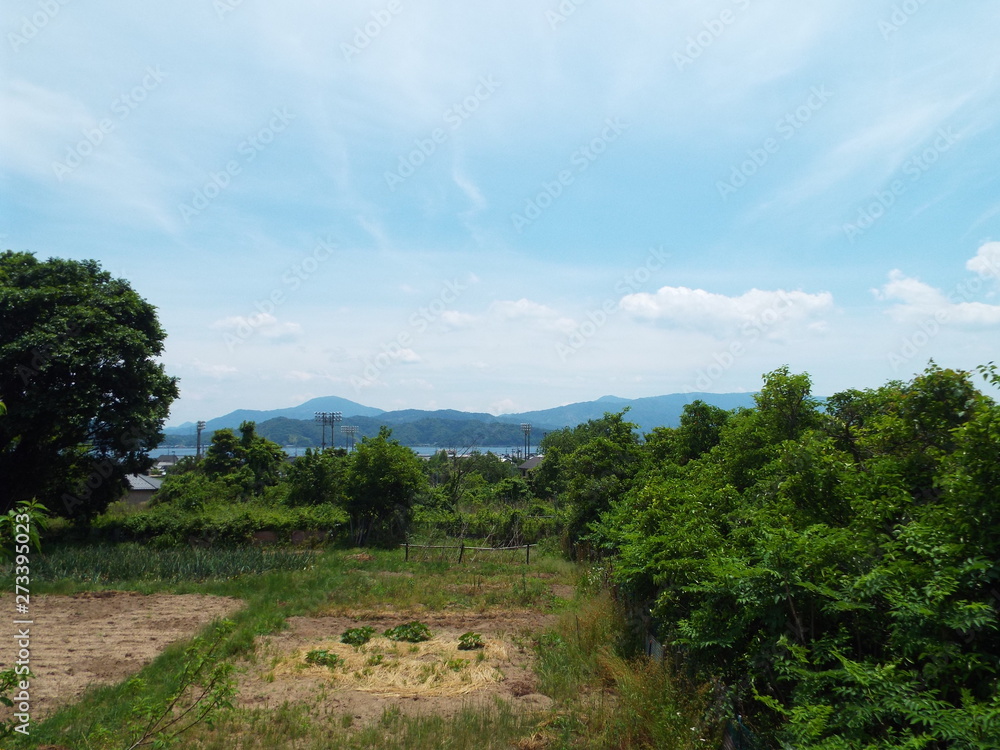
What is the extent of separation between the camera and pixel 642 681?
6039mm

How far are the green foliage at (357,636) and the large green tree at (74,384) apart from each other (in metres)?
12.4

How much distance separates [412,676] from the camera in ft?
26.5

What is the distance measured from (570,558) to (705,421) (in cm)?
797

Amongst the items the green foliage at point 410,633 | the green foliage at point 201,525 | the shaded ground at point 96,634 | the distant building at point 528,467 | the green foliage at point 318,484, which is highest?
the green foliage at point 318,484

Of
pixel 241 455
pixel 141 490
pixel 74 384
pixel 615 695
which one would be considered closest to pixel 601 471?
pixel 615 695

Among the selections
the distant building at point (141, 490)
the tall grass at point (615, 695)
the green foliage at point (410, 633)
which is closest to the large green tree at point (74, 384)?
the green foliage at point (410, 633)

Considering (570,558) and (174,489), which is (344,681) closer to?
(570,558)

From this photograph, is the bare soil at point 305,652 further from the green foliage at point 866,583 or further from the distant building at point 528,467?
the distant building at point 528,467

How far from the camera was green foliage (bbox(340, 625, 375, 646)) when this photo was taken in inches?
380

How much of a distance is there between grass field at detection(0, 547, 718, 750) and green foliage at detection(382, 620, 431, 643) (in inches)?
7.1

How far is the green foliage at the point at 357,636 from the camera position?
9.65 m

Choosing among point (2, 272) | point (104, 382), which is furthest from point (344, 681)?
point (2, 272)

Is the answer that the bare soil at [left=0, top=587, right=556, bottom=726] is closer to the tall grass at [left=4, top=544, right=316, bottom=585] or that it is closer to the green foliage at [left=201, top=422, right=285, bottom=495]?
the tall grass at [left=4, top=544, right=316, bottom=585]

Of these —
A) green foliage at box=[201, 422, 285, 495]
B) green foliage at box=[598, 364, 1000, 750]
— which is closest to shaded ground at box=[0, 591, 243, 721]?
green foliage at box=[598, 364, 1000, 750]
